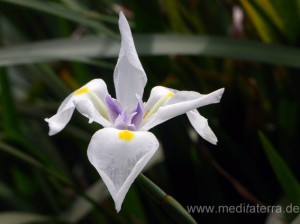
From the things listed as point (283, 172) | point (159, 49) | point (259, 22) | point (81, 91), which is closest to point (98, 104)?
point (81, 91)

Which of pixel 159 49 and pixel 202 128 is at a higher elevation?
pixel 202 128

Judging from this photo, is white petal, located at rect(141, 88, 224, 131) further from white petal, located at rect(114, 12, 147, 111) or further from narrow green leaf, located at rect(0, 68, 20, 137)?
narrow green leaf, located at rect(0, 68, 20, 137)

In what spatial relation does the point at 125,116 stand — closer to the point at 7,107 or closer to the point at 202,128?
the point at 202,128

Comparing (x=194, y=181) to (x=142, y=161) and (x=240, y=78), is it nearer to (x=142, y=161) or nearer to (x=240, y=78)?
(x=240, y=78)

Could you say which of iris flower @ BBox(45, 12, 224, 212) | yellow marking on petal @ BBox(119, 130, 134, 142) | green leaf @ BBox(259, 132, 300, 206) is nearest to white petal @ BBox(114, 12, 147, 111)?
iris flower @ BBox(45, 12, 224, 212)

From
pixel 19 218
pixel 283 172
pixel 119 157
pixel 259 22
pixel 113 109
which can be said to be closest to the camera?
pixel 119 157

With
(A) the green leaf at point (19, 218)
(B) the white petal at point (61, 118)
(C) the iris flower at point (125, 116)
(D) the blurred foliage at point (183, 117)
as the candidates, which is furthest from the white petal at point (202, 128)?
(A) the green leaf at point (19, 218)

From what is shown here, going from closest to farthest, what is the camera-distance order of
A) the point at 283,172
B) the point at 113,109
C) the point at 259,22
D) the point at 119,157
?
the point at 119,157 → the point at 113,109 → the point at 283,172 → the point at 259,22
